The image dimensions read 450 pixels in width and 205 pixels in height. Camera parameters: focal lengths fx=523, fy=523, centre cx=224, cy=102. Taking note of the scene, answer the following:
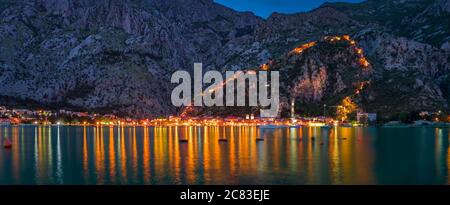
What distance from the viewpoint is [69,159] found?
93.3 m

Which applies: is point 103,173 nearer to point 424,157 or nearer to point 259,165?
point 259,165

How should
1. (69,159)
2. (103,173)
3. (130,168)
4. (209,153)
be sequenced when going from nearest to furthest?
(103,173) → (130,168) → (69,159) → (209,153)

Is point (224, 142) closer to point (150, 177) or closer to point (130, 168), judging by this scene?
point (130, 168)

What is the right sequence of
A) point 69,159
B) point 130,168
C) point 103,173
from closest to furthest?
point 103,173 → point 130,168 → point 69,159

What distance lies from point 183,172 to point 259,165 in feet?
44.5

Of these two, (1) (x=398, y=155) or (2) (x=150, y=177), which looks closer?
(2) (x=150, y=177)

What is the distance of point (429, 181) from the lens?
63906mm

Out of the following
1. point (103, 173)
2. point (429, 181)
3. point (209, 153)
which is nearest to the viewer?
point (429, 181)

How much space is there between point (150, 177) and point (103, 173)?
8444 mm

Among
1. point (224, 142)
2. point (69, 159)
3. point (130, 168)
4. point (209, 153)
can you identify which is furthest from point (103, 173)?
point (224, 142)
